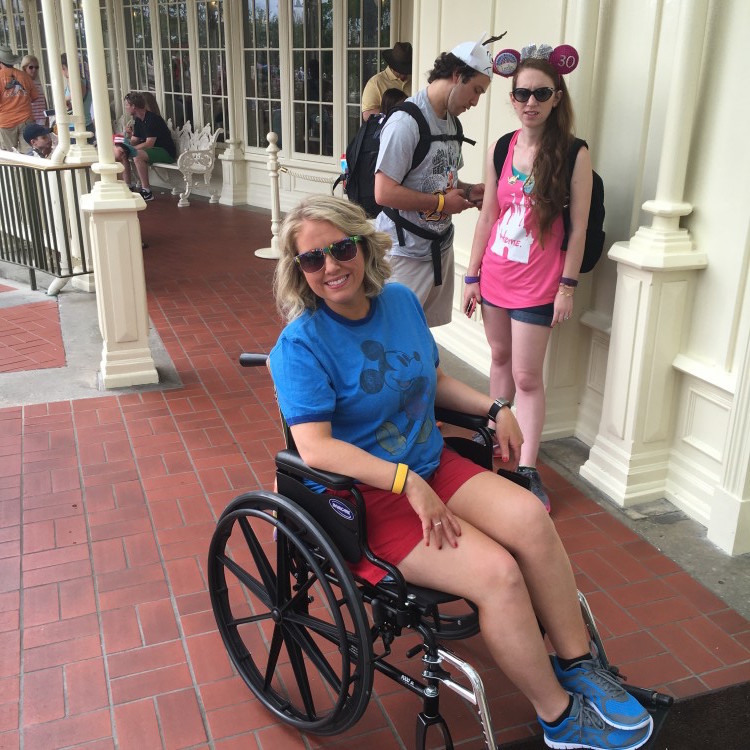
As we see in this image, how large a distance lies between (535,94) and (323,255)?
55.6 inches

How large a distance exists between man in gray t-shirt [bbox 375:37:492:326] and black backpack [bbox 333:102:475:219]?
25 mm

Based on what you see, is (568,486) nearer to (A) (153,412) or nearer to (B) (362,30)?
(A) (153,412)

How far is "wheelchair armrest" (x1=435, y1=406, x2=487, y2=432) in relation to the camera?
2334 mm

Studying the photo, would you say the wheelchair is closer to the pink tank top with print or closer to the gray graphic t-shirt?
the pink tank top with print

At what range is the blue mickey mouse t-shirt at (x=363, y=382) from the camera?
205 cm

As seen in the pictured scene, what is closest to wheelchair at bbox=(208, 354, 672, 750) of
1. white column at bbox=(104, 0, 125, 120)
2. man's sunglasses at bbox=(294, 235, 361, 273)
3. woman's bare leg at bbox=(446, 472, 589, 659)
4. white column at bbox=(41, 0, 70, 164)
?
woman's bare leg at bbox=(446, 472, 589, 659)

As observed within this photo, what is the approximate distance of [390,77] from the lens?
699cm

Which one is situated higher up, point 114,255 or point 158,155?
point 114,255

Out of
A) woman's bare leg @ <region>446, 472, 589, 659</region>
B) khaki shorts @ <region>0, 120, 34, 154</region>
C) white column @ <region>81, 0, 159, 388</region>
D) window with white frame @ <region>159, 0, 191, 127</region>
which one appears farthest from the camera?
window with white frame @ <region>159, 0, 191, 127</region>

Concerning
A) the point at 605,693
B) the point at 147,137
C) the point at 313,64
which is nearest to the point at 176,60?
the point at 147,137

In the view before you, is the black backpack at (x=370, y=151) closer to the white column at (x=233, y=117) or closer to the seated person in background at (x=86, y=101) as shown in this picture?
the white column at (x=233, y=117)

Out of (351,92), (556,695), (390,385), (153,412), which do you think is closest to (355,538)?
(390,385)

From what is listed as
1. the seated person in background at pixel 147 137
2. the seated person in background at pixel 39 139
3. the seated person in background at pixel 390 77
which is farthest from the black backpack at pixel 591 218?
the seated person in background at pixel 147 137

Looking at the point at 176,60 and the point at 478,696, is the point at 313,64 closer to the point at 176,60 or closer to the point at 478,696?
the point at 176,60
